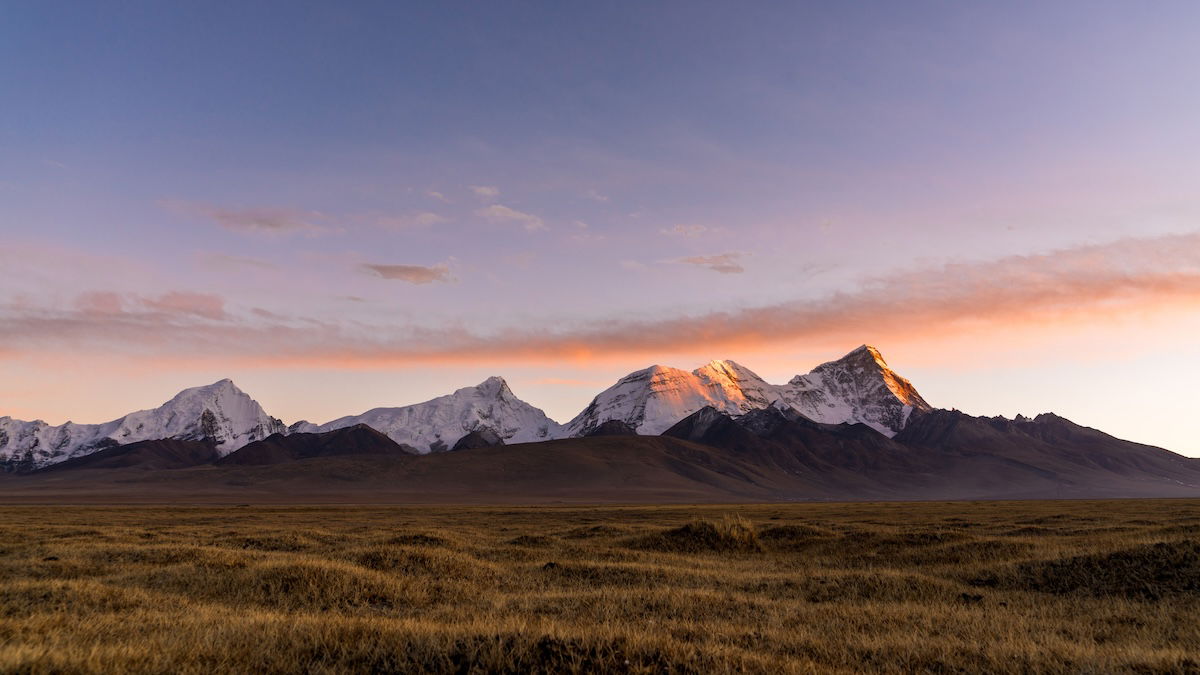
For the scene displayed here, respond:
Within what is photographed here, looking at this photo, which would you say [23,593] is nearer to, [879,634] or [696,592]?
[696,592]

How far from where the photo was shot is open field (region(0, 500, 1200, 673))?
30.9ft

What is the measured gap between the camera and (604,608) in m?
15.4

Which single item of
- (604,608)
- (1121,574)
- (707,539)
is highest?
(1121,574)

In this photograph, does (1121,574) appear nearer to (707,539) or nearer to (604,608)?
(604,608)

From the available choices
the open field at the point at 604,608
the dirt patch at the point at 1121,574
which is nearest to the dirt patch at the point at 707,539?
the open field at the point at 604,608

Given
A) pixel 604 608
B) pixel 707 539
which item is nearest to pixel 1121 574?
pixel 604 608

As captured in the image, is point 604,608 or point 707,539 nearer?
point 604,608

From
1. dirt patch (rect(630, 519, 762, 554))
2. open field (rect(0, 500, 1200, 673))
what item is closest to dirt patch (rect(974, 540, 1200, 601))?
open field (rect(0, 500, 1200, 673))

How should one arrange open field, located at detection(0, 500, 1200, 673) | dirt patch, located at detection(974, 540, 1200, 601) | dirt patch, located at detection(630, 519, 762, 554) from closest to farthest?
open field, located at detection(0, 500, 1200, 673)
dirt patch, located at detection(974, 540, 1200, 601)
dirt patch, located at detection(630, 519, 762, 554)

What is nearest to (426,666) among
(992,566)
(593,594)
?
(593,594)

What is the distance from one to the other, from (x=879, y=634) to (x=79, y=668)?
37.7 feet

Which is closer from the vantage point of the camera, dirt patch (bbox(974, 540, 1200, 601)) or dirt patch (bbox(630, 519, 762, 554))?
dirt patch (bbox(974, 540, 1200, 601))

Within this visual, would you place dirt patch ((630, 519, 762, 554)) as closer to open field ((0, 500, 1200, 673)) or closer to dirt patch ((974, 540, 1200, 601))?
open field ((0, 500, 1200, 673))

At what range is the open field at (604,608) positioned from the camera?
9.42m
